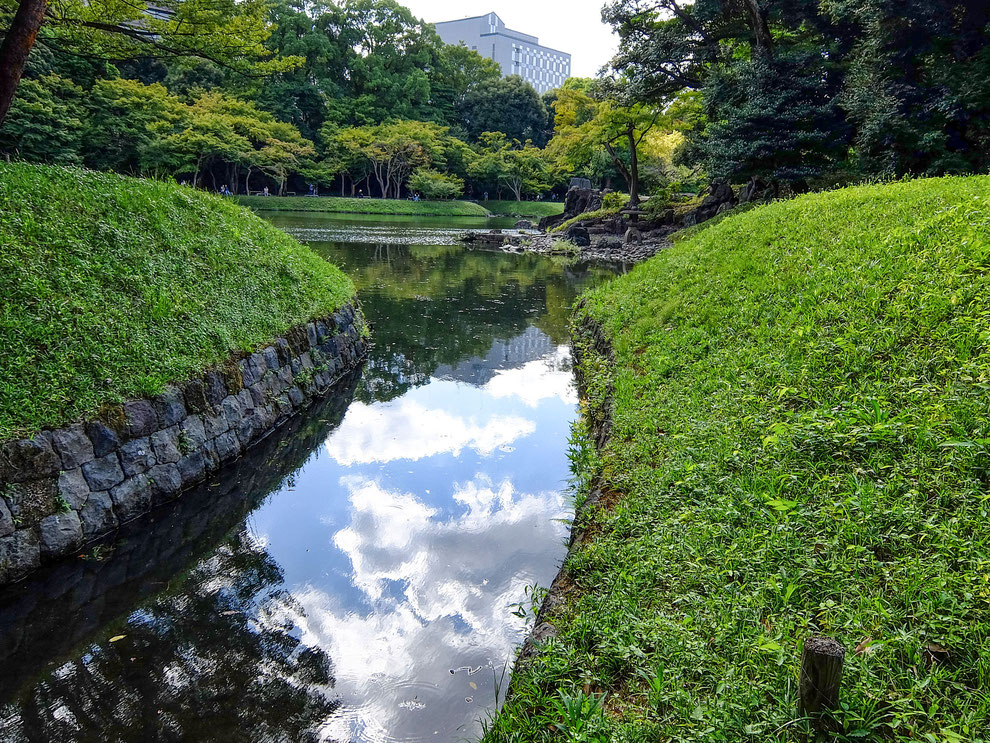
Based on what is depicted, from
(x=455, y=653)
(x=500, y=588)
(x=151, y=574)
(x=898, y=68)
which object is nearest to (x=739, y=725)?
(x=455, y=653)

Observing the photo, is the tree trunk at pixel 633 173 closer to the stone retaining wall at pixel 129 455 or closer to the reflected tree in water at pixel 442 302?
the reflected tree in water at pixel 442 302

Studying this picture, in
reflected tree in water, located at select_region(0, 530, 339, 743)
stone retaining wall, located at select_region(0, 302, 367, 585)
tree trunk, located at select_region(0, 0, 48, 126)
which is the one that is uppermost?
tree trunk, located at select_region(0, 0, 48, 126)

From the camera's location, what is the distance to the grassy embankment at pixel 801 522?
2488mm

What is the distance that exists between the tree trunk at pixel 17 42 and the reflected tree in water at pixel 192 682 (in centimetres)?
623

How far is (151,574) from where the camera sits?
15.6ft

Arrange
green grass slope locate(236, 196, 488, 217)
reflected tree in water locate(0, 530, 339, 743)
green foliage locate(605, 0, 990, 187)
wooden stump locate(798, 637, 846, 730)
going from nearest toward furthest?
1. wooden stump locate(798, 637, 846, 730)
2. reflected tree in water locate(0, 530, 339, 743)
3. green foliage locate(605, 0, 990, 187)
4. green grass slope locate(236, 196, 488, 217)

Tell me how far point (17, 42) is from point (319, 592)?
7180 millimetres

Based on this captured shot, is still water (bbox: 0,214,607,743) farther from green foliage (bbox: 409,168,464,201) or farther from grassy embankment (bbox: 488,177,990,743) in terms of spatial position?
green foliage (bbox: 409,168,464,201)

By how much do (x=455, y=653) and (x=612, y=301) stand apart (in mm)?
8652

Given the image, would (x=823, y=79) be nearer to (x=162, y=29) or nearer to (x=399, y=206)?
(x=162, y=29)

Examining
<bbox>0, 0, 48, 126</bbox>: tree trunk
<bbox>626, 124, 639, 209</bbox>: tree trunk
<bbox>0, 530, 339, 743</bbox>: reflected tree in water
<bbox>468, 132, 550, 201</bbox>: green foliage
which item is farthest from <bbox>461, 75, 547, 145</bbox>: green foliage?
<bbox>0, 530, 339, 743</bbox>: reflected tree in water

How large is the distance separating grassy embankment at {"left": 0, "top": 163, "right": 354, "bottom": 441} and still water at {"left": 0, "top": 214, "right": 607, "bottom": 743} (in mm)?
1341

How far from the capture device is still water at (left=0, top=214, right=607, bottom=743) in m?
3.49

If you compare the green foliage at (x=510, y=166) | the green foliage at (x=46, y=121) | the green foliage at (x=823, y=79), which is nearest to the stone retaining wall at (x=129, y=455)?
the green foliage at (x=823, y=79)
